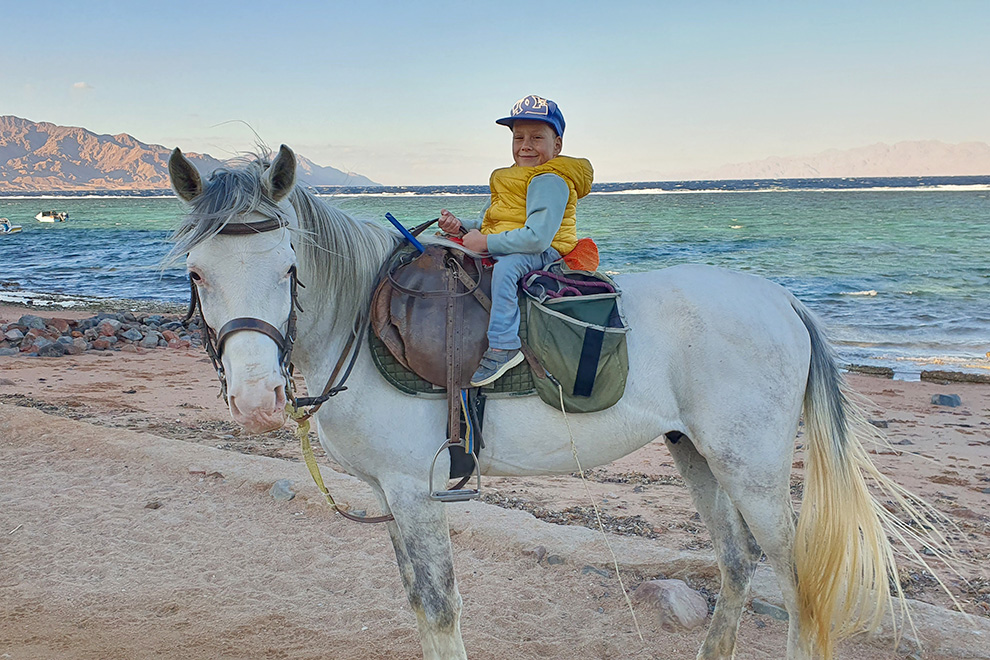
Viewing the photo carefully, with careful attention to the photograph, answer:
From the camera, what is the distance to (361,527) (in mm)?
4559

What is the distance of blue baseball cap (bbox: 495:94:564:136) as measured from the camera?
2701mm

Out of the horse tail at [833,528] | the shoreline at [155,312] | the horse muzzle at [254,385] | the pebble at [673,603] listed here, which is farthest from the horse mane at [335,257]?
the shoreline at [155,312]

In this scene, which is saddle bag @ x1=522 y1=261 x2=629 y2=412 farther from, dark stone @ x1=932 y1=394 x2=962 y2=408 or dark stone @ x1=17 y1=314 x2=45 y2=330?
dark stone @ x1=17 y1=314 x2=45 y2=330

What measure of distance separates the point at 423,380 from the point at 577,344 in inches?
22.7

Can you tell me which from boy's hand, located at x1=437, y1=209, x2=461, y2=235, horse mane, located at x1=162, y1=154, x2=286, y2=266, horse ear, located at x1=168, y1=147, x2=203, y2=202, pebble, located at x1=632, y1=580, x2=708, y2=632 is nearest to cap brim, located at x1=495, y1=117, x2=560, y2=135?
boy's hand, located at x1=437, y1=209, x2=461, y2=235

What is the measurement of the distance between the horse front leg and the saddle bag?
586 mm

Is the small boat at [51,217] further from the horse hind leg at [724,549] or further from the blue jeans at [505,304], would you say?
the horse hind leg at [724,549]

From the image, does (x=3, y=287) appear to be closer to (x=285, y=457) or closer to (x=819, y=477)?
(x=285, y=457)

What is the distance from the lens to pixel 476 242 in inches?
104

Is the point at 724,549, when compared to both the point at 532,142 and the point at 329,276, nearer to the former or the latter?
the point at 532,142

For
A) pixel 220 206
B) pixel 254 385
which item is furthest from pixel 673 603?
pixel 220 206

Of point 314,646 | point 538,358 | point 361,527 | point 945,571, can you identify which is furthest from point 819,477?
point 361,527

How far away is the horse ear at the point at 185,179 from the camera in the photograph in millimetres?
2156

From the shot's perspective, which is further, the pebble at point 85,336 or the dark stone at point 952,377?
the pebble at point 85,336
